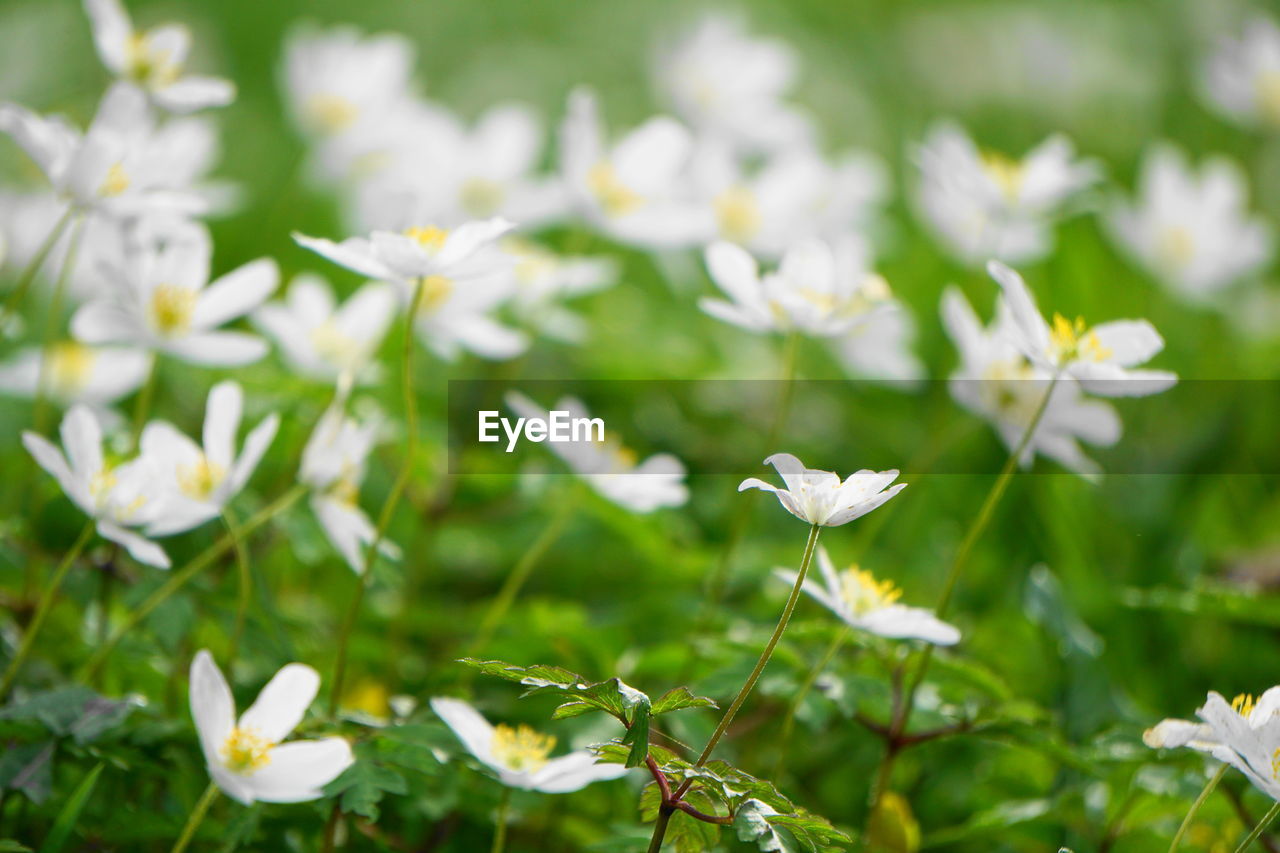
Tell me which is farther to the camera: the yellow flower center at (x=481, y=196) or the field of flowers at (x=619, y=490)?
the yellow flower center at (x=481, y=196)

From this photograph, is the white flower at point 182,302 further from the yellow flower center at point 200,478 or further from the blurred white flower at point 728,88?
the blurred white flower at point 728,88

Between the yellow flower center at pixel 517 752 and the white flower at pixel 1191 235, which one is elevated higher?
the white flower at pixel 1191 235

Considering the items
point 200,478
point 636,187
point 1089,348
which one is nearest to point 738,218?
point 636,187

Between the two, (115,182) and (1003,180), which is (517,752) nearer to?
(115,182)

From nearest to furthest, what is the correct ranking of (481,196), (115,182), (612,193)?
(115,182) → (612,193) → (481,196)

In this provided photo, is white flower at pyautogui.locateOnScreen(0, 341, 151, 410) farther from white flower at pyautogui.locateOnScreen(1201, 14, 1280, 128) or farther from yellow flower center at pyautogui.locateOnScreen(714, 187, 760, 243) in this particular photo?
white flower at pyautogui.locateOnScreen(1201, 14, 1280, 128)

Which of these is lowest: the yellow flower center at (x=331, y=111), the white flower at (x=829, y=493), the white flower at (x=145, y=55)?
the yellow flower center at (x=331, y=111)

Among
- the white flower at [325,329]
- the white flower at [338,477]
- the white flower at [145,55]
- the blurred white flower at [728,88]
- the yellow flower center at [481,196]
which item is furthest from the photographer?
the blurred white flower at [728,88]

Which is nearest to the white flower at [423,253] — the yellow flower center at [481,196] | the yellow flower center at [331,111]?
the yellow flower center at [481,196]
